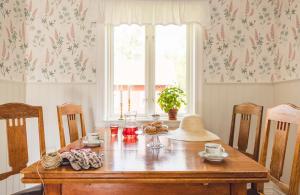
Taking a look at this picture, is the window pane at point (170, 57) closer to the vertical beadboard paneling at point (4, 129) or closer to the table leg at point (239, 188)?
the vertical beadboard paneling at point (4, 129)

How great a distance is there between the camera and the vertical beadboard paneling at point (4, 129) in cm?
225

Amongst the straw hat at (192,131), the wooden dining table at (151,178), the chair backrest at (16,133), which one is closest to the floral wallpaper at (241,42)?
the straw hat at (192,131)

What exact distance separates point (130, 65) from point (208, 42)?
91cm

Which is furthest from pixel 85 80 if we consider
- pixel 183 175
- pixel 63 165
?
pixel 183 175

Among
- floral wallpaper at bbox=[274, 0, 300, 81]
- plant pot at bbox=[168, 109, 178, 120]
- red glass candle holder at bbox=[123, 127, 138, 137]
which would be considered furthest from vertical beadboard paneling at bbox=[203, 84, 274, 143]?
red glass candle holder at bbox=[123, 127, 138, 137]

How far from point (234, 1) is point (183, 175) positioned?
91.8 inches

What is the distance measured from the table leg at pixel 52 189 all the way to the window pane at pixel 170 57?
192 centimetres

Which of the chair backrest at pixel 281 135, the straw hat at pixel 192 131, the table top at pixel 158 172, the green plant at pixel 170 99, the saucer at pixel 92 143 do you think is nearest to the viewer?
the table top at pixel 158 172

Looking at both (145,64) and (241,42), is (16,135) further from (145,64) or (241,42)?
(241,42)

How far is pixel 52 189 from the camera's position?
1.04 m

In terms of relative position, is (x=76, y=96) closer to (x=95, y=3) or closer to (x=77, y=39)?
(x=77, y=39)

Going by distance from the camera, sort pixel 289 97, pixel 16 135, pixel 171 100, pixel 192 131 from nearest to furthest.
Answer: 1. pixel 16 135
2. pixel 192 131
3. pixel 289 97
4. pixel 171 100

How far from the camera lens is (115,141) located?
1695 millimetres

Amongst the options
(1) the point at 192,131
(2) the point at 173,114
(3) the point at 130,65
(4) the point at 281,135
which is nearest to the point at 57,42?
(3) the point at 130,65
